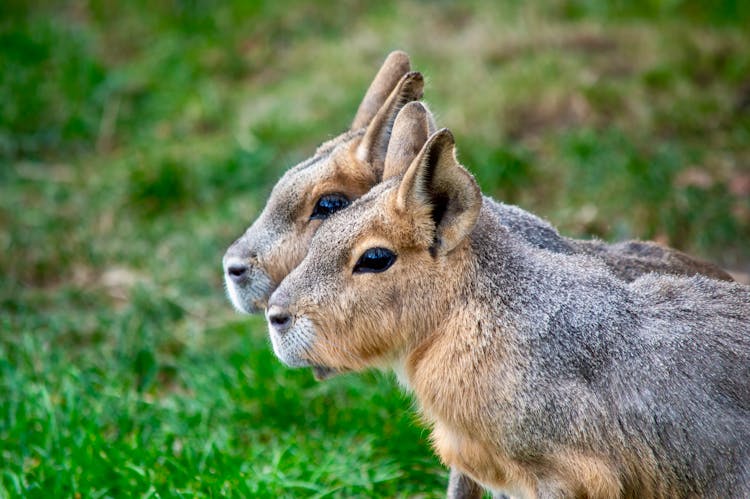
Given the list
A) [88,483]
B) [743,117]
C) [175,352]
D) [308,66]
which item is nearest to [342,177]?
[88,483]

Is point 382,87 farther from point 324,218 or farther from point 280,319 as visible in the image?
point 280,319

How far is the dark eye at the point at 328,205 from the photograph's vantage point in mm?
4598

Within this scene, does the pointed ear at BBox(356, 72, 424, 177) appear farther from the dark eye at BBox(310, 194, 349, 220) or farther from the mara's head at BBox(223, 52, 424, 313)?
the dark eye at BBox(310, 194, 349, 220)

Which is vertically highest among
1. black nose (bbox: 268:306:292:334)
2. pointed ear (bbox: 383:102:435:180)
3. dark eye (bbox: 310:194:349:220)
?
pointed ear (bbox: 383:102:435:180)

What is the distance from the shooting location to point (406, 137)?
4223 millimetres

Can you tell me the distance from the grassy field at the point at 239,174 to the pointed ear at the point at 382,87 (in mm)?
1405

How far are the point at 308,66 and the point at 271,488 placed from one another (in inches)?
228

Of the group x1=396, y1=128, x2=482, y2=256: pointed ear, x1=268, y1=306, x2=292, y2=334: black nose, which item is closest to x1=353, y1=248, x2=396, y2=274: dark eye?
x1=396, y1=128, x2=482, y2=256: pointed ear

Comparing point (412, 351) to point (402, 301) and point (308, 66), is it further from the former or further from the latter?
point (308, 66)

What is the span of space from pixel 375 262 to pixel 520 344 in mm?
561

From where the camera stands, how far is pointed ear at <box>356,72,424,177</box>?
15.1ft

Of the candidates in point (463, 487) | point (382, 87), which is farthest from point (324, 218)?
point (463, 487)

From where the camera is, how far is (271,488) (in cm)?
Answer: 467

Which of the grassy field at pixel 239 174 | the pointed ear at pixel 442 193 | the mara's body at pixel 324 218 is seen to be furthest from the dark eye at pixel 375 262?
the grassy field at pixel 239 174
